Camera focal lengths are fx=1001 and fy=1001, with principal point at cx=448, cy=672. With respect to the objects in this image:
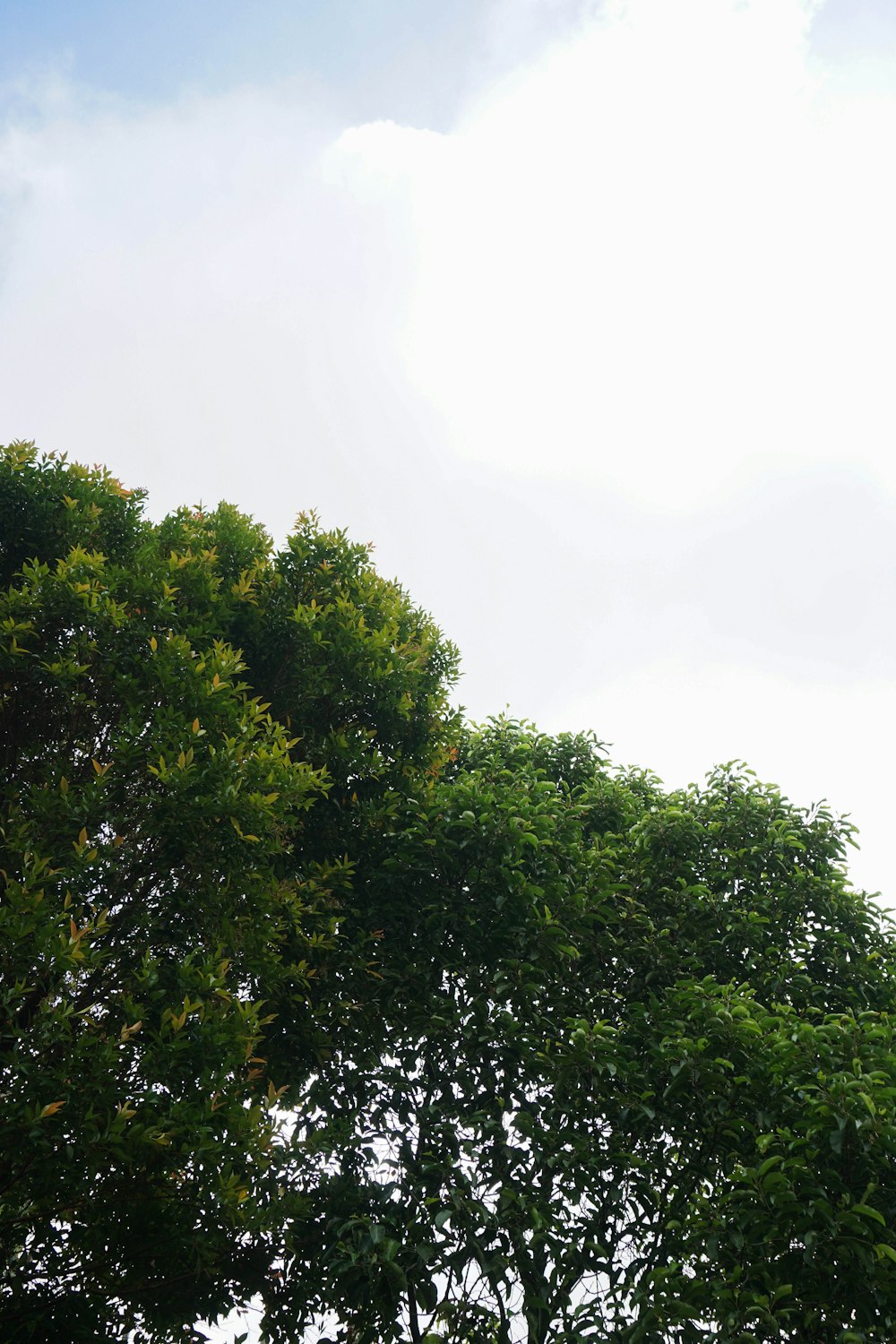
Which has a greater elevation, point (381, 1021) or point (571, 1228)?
point (381, 1021)

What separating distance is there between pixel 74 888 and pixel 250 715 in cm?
178

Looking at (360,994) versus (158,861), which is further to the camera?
(360,994)

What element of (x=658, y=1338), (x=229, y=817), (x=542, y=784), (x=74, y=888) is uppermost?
(x=542, y=784)

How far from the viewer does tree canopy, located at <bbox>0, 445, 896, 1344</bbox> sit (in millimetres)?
5918

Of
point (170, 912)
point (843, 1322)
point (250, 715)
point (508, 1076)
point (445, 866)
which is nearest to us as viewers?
point (843, 1322)

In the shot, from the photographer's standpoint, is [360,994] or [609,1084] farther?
[360,994]

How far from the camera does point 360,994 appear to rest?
8664mm

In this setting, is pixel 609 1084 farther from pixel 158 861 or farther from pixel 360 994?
pixel 158 861

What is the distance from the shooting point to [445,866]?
893cm

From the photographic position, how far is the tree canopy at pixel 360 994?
592cm

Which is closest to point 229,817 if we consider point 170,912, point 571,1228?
Result: point 170,912

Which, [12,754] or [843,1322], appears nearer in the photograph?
[843,1322]

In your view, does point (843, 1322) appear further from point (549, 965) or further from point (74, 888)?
point (74, 888)

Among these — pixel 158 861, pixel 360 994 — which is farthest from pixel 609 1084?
pixel 158 861
